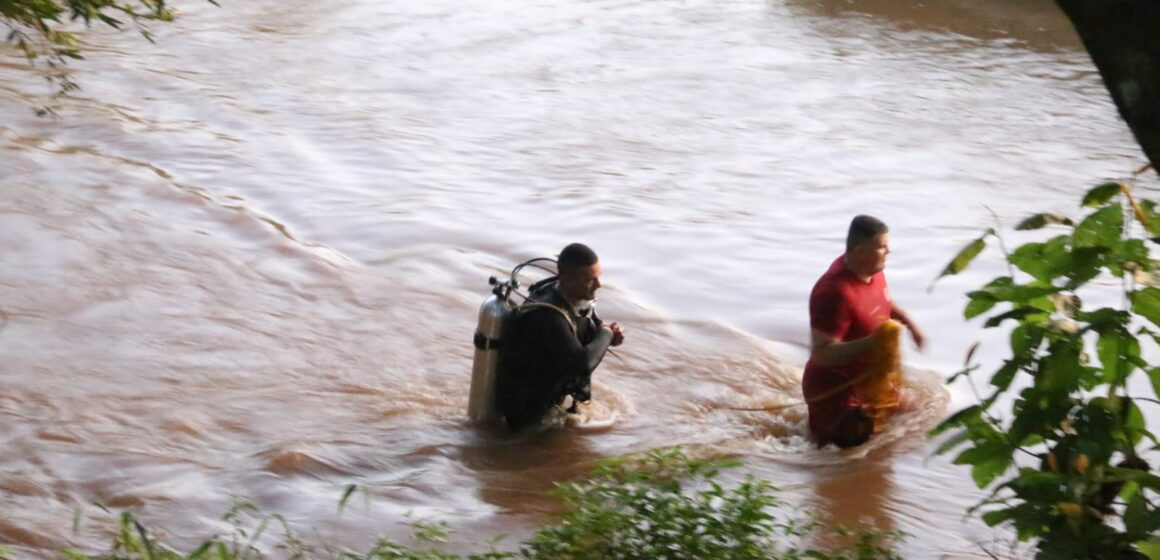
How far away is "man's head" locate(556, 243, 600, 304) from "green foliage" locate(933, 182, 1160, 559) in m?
2.89

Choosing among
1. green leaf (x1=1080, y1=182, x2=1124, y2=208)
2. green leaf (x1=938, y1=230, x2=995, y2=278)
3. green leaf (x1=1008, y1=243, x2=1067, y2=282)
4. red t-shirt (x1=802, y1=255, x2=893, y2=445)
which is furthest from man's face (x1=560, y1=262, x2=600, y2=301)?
green leaf (x1=1080, y1=182, x2=1124, y2=208)

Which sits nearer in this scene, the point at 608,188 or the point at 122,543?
the point at 122,543

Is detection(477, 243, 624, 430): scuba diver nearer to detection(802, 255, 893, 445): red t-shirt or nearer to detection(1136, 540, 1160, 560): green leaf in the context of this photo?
detection(802, 255, 893, 445): red t-shirt

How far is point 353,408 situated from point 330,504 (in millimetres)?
1626

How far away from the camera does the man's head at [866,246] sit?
673 centimetres

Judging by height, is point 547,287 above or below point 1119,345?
below

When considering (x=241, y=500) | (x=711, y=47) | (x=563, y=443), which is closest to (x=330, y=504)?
(x=241, y=500)

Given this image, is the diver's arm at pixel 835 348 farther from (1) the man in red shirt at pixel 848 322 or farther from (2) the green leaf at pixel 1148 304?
(2) the green leaf at pixel 1148 304

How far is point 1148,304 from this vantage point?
148 inches

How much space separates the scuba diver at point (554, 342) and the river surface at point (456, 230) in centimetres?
34

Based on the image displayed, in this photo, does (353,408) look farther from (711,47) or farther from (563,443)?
(711,47)

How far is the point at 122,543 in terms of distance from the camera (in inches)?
203

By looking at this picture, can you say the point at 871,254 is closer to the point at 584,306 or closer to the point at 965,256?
the point at 584,306

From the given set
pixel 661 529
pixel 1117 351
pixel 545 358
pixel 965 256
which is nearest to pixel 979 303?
pixel 965 256
